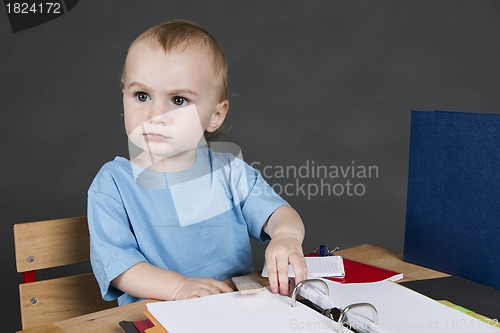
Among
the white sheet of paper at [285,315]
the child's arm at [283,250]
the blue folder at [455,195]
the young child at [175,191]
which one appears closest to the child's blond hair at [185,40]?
the young child at [175,191]

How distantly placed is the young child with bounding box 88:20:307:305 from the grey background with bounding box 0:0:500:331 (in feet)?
5.16

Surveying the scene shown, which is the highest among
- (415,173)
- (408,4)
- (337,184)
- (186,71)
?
(408,4)

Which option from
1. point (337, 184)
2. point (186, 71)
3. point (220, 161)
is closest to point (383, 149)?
point (337, 184)

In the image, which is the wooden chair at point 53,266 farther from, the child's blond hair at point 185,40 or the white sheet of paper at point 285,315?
the white sheet of paper at point 285,315

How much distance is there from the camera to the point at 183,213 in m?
1.70

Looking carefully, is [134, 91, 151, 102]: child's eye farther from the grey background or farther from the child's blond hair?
the grey background

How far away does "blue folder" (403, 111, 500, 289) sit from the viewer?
1492 mm

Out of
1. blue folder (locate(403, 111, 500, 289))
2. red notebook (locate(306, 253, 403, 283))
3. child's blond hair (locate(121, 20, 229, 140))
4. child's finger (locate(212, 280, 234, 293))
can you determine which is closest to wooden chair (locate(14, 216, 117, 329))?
child's blond hair (locate(121, 20, 229, 140))

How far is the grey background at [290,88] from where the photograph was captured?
321 centimetres

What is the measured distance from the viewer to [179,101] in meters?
1.63

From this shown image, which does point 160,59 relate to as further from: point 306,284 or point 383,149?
point 383,149

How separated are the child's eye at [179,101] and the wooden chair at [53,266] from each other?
14.6 inches

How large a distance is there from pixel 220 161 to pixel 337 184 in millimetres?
1819

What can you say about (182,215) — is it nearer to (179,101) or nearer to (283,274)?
(179,101)
